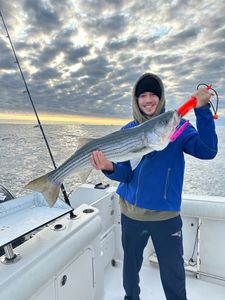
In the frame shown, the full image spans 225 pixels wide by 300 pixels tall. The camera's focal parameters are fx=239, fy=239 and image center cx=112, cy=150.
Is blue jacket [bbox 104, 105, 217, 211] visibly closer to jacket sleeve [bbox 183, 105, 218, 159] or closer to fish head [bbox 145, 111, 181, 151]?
jacket sleeve [bbox 183, 105, 218, 159]

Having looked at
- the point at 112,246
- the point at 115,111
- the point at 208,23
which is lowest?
the point at 112,246

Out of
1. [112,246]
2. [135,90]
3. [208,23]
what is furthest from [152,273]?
[208,23]

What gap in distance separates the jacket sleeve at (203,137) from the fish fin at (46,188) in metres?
1.08

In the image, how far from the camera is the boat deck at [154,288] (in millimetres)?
2674

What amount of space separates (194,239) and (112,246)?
42.5 inches

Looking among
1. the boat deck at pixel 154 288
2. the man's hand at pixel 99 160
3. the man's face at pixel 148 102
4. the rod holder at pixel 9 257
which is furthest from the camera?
the boat deck at pixel 154 288

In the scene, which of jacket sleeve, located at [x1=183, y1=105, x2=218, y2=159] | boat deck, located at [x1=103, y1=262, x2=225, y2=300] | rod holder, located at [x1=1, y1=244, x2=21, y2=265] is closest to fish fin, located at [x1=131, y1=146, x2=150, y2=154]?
jacket sleeve, located at [x1=183, y1=105, x2=218, y2=159]

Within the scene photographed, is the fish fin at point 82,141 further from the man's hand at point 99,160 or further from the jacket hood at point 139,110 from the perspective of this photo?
the jacket hood at point 139,110

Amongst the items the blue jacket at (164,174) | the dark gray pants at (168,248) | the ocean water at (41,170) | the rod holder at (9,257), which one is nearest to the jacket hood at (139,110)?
the blue jacket at (164,174)

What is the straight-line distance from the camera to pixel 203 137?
5.67 ft

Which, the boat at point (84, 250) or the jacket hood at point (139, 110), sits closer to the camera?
the boat at point (84, 250)

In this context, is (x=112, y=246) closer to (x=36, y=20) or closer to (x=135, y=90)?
(x=135, y=90)

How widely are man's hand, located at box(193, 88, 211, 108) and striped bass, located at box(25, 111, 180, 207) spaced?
187 millimetres

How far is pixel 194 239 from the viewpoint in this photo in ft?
9.70
